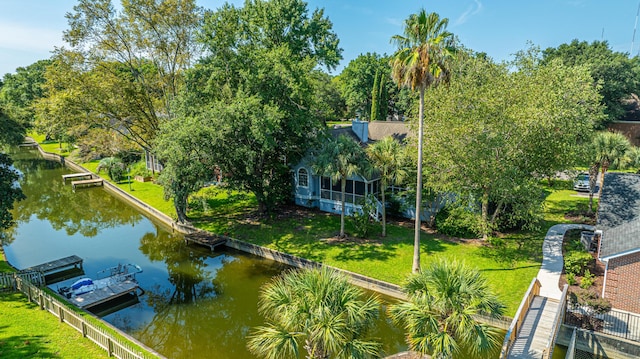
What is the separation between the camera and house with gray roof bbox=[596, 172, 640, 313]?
12914 millimetres

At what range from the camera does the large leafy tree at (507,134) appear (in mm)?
16766

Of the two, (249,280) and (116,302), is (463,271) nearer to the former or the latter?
(249,280)

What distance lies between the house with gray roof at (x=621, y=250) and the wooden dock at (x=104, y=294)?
18.8 meters

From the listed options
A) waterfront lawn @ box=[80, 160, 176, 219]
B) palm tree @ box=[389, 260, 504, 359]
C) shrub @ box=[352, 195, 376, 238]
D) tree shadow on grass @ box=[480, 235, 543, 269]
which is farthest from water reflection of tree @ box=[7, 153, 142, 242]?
tree shadow on grass @ box=[480, 235, 543, 269]

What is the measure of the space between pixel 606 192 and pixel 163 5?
91.7 feet

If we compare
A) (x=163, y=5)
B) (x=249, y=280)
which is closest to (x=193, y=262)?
(x=249, y=280)

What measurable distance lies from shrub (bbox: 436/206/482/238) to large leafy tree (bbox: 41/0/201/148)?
720 inches

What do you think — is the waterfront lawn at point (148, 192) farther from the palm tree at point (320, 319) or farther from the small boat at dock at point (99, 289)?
the palm tree at point (320, 319)

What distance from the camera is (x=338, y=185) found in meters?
25.4

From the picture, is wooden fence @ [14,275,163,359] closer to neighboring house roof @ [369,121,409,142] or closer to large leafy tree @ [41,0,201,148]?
large leafy tree @ [41,0,201,148]

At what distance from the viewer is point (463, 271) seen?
30.7ft

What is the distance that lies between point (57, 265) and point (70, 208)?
14.7 meters

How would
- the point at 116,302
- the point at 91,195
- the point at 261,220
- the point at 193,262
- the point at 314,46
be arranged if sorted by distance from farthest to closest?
the point at 91,195 → the point at 314,46 → the point at 261,220 → the point at 193,262 → the point at 116,302

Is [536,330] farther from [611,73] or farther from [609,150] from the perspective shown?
[611,73]
